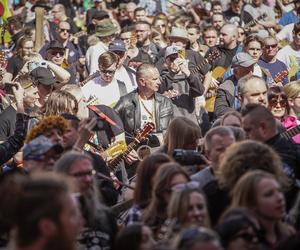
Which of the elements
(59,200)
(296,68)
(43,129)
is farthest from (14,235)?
(296,68)

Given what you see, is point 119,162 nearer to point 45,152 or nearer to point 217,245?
point 45,152

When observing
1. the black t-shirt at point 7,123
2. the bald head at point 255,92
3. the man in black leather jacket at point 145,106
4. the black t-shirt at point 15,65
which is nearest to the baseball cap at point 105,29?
the black t-shirt at point 15,65

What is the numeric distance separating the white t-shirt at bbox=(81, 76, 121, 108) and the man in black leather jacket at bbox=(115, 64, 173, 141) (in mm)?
705

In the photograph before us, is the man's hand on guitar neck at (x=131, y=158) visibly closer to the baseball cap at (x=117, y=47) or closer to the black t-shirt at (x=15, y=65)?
the baseball cap at (x=117, y=47)

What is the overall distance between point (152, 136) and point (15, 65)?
4979 mm

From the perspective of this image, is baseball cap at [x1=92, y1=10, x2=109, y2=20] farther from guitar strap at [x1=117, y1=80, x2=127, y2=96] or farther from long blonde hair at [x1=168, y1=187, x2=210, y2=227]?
long blonde hair at [x1=168, y1=187, x2=210, y2=227]

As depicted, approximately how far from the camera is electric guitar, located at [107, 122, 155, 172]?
51.6 feet

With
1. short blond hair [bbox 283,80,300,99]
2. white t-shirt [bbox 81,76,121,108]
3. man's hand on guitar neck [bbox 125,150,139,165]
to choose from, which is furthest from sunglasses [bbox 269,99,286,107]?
white t-shirt [bbox 81,76,121,108]

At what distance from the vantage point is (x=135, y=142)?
1620 centimetres

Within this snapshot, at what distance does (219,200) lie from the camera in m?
10.8

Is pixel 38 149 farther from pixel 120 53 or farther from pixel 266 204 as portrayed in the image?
pixel 120 53

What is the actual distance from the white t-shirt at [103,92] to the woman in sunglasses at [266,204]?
7.65 meters

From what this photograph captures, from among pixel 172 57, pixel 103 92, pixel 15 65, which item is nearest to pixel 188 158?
pixel 103 92

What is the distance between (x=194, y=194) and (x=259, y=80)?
17.4 ft
